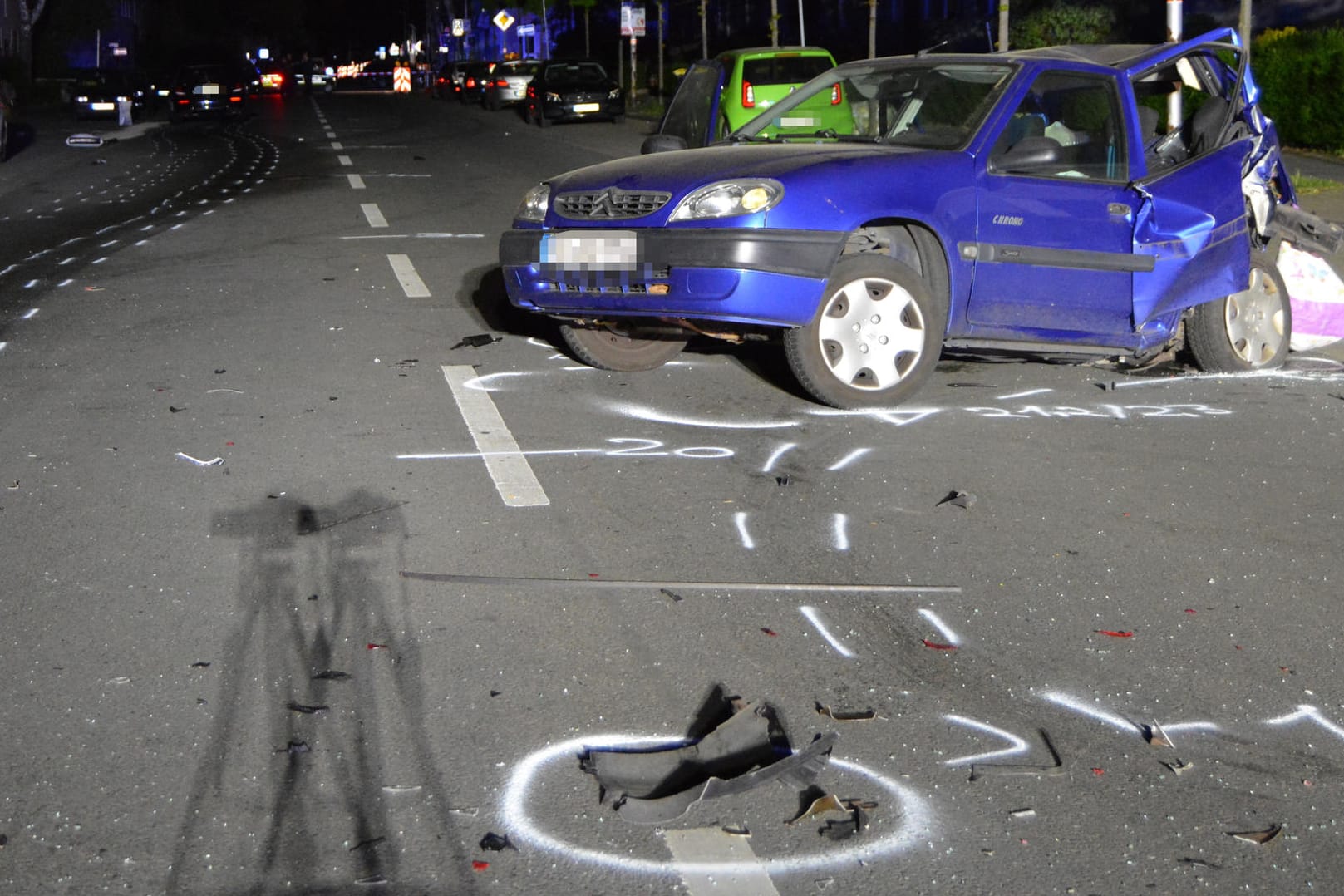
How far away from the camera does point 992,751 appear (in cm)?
372

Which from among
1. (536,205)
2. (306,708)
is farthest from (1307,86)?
(306,708)

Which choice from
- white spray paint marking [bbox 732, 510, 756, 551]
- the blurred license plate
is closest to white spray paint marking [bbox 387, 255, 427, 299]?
the blurred license plate

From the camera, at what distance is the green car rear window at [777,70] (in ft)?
71.9

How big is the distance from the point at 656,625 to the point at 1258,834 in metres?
1.76

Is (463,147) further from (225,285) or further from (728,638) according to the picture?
(728,638)

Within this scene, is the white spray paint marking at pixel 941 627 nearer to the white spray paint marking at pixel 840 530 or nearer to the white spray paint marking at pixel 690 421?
the white spray paint marking at pixel 840 530

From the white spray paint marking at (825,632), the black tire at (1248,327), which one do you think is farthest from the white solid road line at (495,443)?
the black tire at (1248,327)

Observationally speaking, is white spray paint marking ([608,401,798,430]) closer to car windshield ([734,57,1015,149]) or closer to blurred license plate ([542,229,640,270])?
blurred license plate ([542,229,640,270])

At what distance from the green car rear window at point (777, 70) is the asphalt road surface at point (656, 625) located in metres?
13.7

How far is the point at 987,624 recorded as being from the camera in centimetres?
456

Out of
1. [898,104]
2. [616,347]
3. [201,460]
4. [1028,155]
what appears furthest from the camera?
[616,347]

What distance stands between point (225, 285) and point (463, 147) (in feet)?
60.5

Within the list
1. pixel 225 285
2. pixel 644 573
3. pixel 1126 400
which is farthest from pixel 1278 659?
pixel 225 285

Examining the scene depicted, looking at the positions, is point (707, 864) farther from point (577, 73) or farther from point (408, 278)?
point (577, 73)
